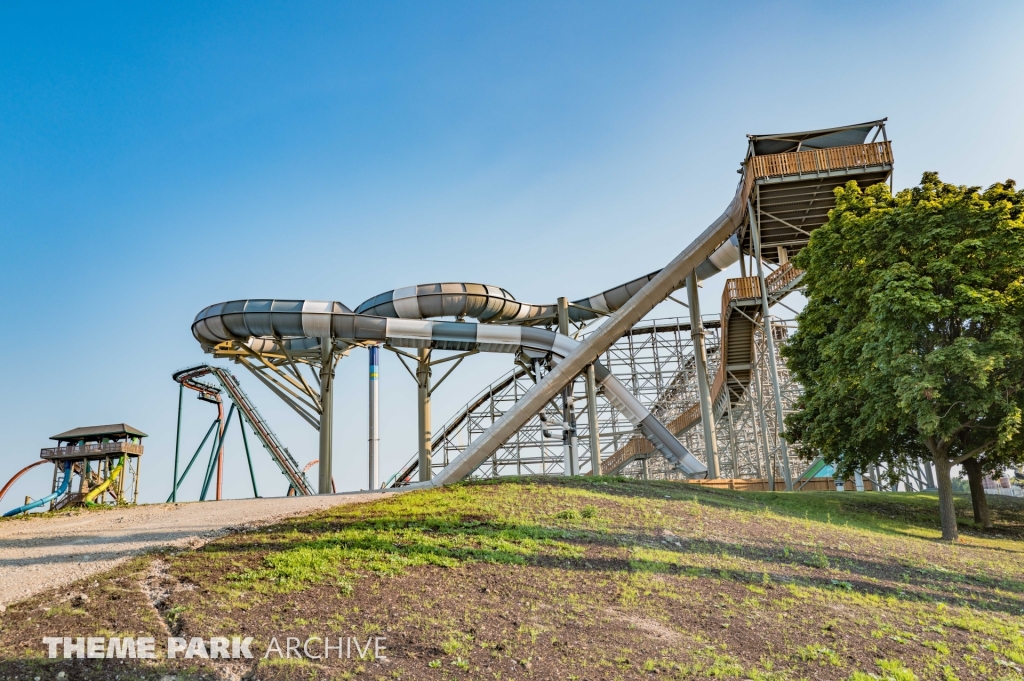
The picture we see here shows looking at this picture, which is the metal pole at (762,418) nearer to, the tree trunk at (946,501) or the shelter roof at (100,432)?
the tree trunk at (946,501)

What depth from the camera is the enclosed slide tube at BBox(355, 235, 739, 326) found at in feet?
88.5

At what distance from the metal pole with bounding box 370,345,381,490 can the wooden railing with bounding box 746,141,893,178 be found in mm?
16089

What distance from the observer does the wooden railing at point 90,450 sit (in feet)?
108

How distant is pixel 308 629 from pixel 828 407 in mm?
15379

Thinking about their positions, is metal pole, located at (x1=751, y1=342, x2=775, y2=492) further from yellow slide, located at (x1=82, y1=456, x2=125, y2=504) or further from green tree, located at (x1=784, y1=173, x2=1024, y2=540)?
yellow slide, located at (x1=82, y1=456, x2=125, y2=504)

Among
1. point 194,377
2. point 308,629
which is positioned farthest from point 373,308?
point 308,629

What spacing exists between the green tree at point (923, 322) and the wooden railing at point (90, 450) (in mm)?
29945

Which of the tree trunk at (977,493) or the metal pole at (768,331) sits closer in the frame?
the tree trunk at (977,493)

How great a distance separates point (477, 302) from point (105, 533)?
54.4ft

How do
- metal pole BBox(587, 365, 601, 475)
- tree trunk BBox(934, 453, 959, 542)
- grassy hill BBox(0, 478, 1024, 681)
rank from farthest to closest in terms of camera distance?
1. metal pole BBox(587, 365, 601, 475)
2. tree trunk BBox(934, 453, 959, 542)
3. grassy hill BBox(0, 478, 1024, 681)

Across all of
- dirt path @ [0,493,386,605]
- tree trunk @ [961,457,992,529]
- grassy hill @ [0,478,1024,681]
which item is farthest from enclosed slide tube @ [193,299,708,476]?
grassy hill @ [0,478,1024,681]

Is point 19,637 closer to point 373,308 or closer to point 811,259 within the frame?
point 811,259

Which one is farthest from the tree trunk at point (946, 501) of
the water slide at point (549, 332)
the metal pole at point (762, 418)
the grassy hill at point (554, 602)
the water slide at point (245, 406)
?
A: the water slide at point (245, 406)

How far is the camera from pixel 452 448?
36.8 meters
